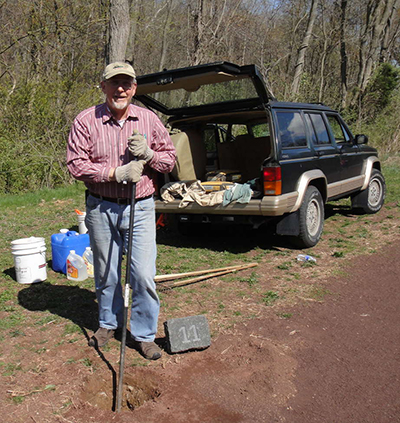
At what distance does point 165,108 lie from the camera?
711cm

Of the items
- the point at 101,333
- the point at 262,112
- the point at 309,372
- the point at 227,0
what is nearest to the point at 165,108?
the point at 262,112

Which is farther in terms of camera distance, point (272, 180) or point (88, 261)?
point (272, 180)

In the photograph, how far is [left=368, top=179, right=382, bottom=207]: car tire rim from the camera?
8.71 meters

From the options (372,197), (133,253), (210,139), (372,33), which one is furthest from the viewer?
(372,33)

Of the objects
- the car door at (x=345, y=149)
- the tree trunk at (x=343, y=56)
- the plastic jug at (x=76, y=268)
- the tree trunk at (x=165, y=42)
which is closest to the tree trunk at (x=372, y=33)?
the tree trunk at (x=343, y=56)

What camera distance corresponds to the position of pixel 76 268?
5.41 meters

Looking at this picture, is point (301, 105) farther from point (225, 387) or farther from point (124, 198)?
point (225, 387)

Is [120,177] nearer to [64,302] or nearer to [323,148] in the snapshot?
[64,302]

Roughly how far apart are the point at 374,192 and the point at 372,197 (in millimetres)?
146

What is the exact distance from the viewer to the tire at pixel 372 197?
339 inches

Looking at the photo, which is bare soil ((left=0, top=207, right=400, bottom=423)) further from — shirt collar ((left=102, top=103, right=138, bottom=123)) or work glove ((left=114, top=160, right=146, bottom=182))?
shirt collar ((left=102, top=103, right=138, bottom=123))

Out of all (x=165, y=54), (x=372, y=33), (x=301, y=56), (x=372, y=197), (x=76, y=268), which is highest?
(x=372, y=33)

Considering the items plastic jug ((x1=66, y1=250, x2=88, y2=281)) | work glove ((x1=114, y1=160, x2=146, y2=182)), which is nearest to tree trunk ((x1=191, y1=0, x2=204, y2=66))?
plastic jug ((x1=66, y1=250, x2=88, y2=281))

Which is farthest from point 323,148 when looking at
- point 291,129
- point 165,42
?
point 165,42
